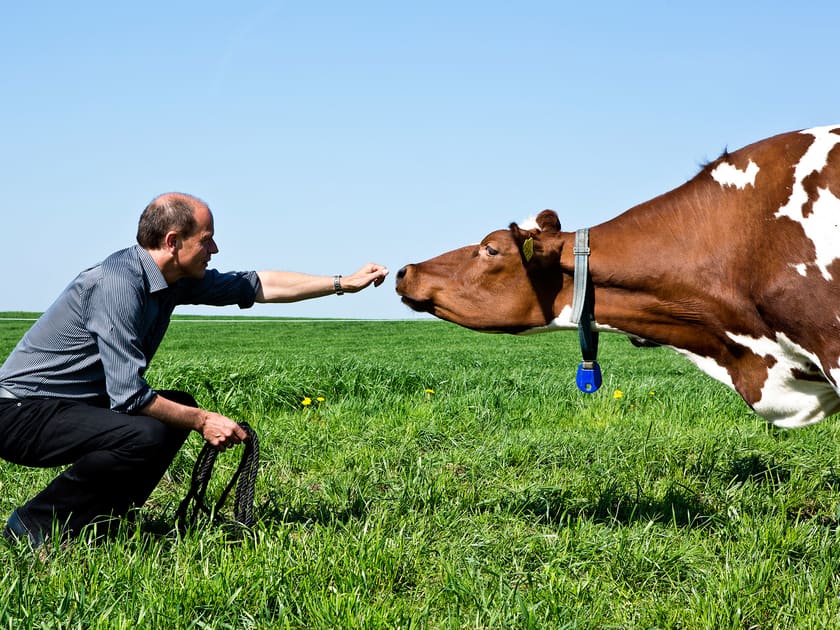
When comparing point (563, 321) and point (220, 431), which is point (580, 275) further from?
point (220, 431)

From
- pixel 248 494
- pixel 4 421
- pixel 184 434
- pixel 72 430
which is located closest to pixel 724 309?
pixel 248 494

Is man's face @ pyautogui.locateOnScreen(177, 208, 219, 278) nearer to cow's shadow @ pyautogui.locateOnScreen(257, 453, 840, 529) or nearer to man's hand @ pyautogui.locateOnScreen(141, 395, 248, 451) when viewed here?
man's hand @ pyautogui.locateOnScreen(141, 395, 248, 451)

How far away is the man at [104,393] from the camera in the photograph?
4327 mm

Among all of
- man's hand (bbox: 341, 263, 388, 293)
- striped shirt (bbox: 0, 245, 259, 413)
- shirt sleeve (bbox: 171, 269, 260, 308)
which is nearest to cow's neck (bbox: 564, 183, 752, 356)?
man's hand (bbox: 341, 263, 388, 293)

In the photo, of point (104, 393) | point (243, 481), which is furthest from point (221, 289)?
point (243, 481)

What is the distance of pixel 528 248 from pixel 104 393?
2467mm

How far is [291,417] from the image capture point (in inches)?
312

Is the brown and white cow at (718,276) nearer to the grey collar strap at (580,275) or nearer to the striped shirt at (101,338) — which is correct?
the grey collar strap at (580,275)

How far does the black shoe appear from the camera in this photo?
437 centimetres

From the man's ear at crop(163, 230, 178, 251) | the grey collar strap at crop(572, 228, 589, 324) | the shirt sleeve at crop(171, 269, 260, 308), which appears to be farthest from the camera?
the shirt sleeve at crop(171, 269, 260, 308)

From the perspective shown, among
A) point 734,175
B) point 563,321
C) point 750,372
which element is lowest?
point 750,372

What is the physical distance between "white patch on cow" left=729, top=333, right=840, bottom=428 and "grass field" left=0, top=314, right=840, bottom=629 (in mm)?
602

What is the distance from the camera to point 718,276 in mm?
4727

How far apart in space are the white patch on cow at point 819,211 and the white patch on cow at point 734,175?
24 cm
